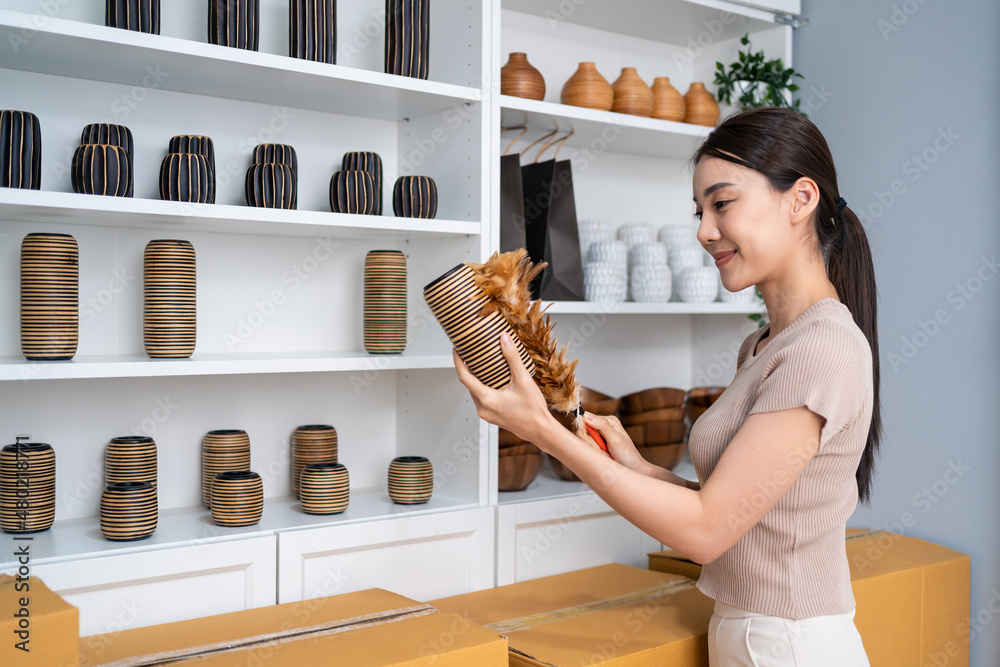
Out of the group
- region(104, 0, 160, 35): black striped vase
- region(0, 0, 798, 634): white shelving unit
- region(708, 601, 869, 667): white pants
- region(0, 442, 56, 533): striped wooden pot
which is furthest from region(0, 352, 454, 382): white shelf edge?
region(708, 601, 869, 667): white pants

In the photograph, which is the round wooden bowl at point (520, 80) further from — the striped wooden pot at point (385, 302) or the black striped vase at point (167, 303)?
the black striped vase at point (167, 303)

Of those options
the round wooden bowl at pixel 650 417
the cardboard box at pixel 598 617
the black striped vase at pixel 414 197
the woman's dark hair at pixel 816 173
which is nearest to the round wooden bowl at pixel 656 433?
the round wooden bowl at pixel 650 417

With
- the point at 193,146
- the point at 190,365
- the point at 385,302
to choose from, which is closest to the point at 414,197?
the point at 385,302

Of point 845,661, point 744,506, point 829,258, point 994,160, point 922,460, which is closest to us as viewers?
point 744,506

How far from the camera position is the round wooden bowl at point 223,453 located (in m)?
1.86

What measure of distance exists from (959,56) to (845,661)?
1.65 m

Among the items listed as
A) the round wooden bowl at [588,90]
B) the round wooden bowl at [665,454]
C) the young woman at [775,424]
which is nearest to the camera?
the young woman at [775,424]

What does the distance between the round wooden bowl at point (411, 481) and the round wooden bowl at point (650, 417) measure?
61cm

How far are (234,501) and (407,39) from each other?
1.06 metres

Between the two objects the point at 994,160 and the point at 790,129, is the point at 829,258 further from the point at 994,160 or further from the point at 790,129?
the point at 994,160

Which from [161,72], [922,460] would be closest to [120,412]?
[161,72]

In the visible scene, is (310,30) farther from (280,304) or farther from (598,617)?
(598,617)

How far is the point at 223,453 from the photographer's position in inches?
73.3

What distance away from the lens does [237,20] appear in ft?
5.54
